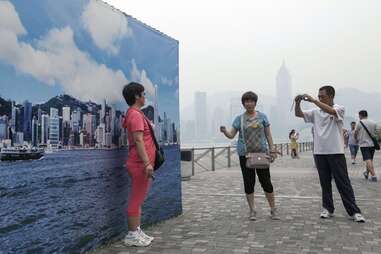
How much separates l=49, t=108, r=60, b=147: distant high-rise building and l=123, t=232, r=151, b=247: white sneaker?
4.12ft

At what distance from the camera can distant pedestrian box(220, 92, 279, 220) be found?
5.63m

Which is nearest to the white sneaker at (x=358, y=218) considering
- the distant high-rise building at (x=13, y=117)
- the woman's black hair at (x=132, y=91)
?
the woman's black hair at (x=132, y=91)

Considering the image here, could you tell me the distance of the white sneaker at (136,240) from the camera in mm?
4438

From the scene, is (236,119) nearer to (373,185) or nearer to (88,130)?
(88,130)

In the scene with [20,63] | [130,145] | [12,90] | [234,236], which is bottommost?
[234,236]

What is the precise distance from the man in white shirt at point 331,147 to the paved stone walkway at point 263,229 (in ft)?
0.80

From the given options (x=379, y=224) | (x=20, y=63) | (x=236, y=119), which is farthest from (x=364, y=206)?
(x=20, y=63)

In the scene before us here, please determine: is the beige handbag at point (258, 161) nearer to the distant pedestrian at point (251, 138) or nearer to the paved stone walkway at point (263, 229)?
the distant pedestrian at point (251, 138)

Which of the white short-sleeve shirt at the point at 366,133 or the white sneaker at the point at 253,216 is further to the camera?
the white short-sleeve shirt at the point at 366,133

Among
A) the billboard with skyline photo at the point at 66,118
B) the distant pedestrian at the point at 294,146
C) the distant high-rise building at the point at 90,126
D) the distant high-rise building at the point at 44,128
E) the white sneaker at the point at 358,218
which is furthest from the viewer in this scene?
the distant pedestrian at the point at 294,146

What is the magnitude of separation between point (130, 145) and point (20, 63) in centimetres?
141

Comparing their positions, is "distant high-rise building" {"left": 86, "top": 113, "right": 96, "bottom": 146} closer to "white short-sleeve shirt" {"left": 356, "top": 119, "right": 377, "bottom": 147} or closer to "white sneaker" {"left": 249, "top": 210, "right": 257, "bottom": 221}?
"white sneaker" {"left": 249, "top": 210, "right": 257, "bottom": 221}

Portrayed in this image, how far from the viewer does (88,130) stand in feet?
14.0

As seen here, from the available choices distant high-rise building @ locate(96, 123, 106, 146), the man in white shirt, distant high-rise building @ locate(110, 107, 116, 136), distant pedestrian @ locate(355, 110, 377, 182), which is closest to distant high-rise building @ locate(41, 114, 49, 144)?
distant high-rise building @ locate(96, 123, 106, 146)
